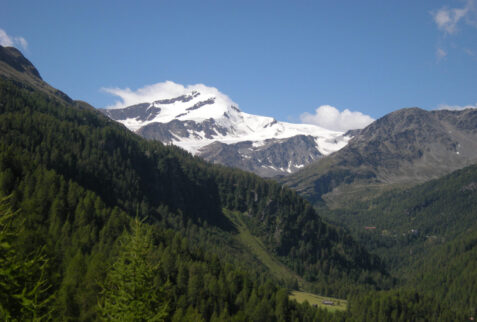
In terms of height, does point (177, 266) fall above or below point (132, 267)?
below

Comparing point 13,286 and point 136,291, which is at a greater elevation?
point 136,291

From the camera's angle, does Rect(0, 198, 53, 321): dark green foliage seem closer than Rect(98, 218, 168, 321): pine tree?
Yes

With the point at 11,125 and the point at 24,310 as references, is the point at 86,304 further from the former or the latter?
the point at 11,125

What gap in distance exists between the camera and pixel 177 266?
121625mm

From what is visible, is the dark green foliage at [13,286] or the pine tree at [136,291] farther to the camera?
the pine tree at [136,291]

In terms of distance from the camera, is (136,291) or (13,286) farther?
(136,291)

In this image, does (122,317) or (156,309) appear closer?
(122,317)

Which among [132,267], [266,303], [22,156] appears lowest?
[266,303]

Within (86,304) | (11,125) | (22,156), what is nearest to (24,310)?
(86,304)

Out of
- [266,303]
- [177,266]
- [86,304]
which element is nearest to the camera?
[86,304]

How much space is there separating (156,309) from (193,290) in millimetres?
90479

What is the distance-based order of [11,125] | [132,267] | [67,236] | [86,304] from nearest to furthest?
[132,267], [86,304], [67,236], [11,125]

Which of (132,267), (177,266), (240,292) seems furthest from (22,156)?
(132,267)

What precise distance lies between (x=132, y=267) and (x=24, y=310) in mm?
7696
